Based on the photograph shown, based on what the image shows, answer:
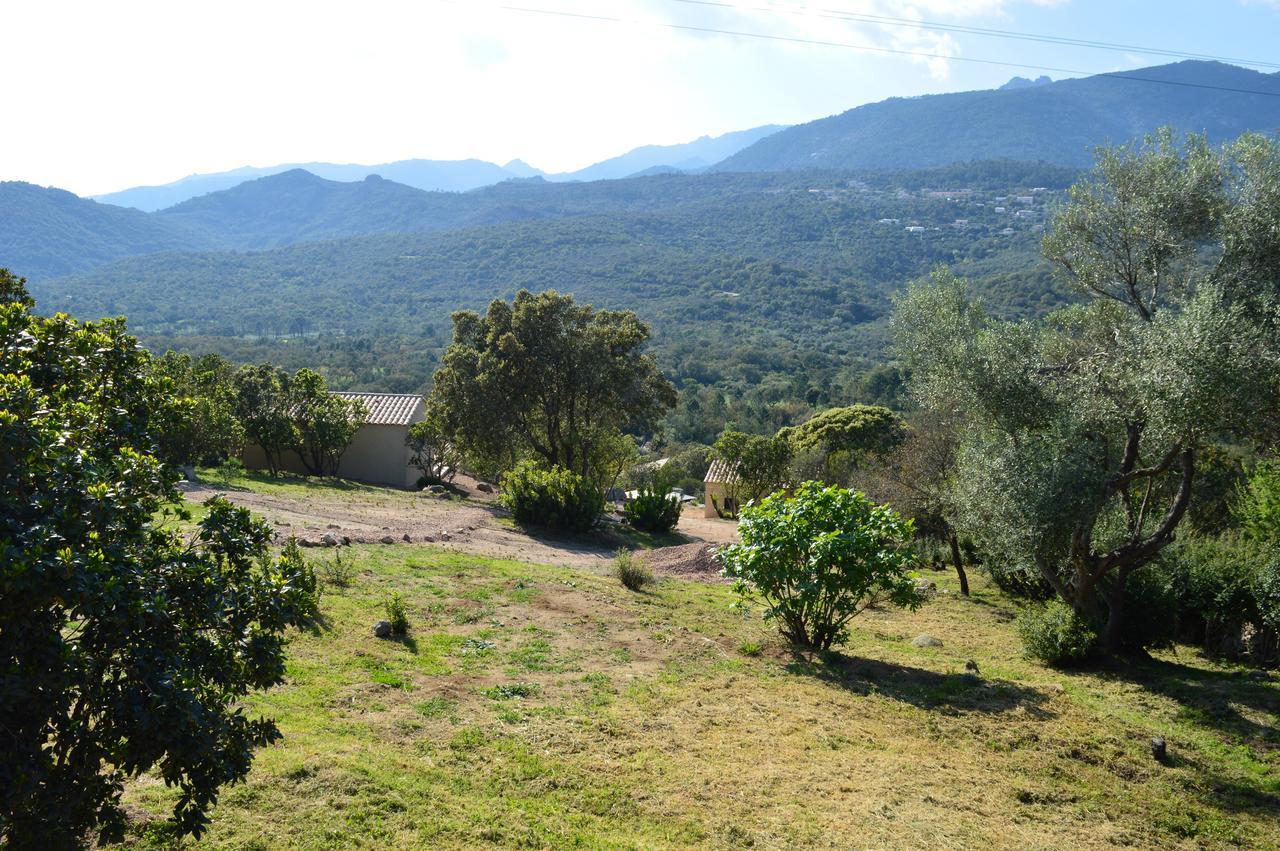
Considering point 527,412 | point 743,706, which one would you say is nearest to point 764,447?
point 527,412

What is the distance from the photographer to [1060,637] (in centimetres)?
1080

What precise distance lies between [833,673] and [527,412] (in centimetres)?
1791

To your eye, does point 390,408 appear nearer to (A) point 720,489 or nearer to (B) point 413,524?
(A) point 720,489

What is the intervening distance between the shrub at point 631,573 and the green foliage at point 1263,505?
10.5 m

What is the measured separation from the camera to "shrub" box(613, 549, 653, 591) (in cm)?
1447

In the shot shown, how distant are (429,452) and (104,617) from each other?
2886cm

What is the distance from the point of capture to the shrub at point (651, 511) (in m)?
25.5

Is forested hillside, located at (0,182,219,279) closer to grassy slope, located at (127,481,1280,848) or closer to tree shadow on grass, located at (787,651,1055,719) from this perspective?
grassy slope, located at (127,481,1280,848)

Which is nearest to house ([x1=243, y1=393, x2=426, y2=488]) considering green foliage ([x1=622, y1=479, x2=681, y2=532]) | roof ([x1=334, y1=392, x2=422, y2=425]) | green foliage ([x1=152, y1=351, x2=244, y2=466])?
roof ([x1=334, y1=392, x2=422, y2=425])

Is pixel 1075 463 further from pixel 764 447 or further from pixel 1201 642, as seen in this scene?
pixel 764 447

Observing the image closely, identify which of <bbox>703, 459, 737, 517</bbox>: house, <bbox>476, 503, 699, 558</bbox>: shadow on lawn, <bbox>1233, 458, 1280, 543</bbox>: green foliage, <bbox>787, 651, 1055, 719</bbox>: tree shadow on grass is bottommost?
<bbox>703, 459, 737, 517</bbox>: house

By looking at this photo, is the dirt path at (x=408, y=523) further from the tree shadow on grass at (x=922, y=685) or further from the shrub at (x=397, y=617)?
the tree shadow on grass at (x=922, y=685)

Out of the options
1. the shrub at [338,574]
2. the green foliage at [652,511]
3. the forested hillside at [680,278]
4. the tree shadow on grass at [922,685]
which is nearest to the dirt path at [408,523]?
the green foliage at [652,511]

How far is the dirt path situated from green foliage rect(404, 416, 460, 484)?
430 centimetres
